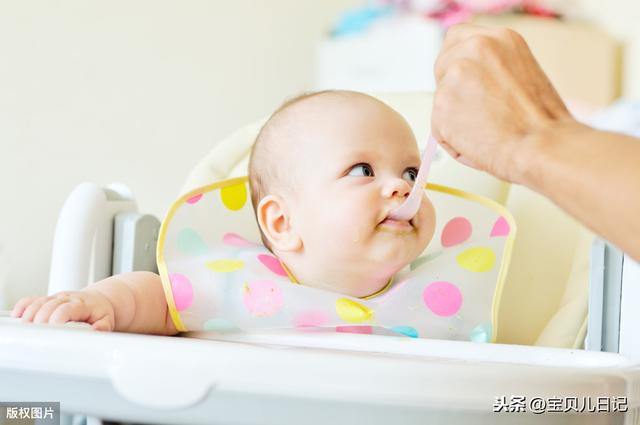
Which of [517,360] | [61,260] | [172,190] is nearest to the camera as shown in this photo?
[517,360]

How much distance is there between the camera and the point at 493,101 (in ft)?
1.99

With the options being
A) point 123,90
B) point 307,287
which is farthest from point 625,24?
point 307,287

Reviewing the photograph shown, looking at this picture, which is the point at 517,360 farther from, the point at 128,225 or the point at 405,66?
the point at 405,66

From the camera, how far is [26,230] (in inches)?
68.3

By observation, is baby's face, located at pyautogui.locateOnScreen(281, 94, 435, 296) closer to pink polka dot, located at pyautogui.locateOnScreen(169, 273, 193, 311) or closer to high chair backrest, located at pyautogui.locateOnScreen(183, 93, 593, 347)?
pink polka dot, located at pyautogui.locateOnScreen(169, 273, 193, 311)

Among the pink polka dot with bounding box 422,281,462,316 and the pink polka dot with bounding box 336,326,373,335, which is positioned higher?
the pink polka dot with bounding box 422,281,462,316

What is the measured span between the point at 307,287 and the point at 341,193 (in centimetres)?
11

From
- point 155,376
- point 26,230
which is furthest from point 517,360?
point 26,230

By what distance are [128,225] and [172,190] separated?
3.36ft

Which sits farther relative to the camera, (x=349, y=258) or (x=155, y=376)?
(x=349, y=258)

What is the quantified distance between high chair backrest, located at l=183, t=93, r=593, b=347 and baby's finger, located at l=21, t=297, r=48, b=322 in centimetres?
53

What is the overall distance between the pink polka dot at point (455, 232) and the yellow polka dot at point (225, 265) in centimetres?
28

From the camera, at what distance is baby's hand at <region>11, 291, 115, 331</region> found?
2.37 ft

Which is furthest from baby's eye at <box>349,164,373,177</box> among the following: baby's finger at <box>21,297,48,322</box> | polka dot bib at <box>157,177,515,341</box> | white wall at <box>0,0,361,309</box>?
white wall at <box>0,0,361,309</box>
